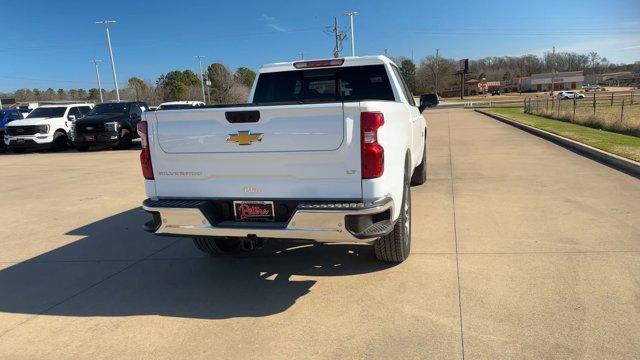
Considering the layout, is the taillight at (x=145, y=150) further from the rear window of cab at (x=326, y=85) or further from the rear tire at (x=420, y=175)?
the rear tire at (x=420, y=175)

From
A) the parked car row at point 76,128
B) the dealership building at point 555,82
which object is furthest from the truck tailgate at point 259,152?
the dealership building at point 555,82

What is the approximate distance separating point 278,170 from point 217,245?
1808 millimetres

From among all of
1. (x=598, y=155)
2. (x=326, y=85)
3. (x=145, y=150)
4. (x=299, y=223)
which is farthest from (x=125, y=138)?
(x=299, y=223)

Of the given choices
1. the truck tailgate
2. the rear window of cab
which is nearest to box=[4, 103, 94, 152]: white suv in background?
the rear window of cab

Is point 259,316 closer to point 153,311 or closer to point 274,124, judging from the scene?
point 153,311

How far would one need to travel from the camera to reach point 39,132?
1842 centimetres

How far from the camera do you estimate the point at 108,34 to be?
44.0 metres

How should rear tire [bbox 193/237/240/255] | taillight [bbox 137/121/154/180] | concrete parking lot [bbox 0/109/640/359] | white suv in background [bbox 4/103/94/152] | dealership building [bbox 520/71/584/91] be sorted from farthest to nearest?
1. dealership building [bbox 520/71/584/91]
2. white suv in background [bbox 4/103/94/152]
3. rear tire [bbox 193/237/240/255]
4. taillight [bbox 137/121/154/180]
5. concrete parking lot [bbox 0/109/640/359]

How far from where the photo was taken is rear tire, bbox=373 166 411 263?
435 centimetres

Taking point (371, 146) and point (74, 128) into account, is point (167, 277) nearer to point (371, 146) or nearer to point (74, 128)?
point (371, 146)

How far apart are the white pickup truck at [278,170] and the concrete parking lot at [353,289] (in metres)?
0.65

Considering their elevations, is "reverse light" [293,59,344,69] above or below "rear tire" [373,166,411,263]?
above

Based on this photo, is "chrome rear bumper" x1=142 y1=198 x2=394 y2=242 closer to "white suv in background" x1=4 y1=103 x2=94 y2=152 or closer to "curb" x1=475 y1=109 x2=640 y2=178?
"curb" x1=475 y1=109 x2=640 y2=178

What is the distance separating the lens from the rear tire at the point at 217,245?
16.4 ft
